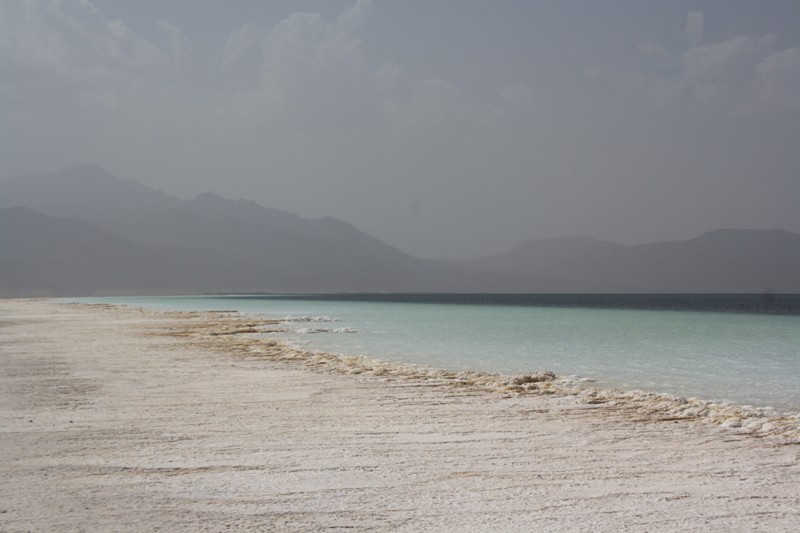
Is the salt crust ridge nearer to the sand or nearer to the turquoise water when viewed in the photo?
the sand

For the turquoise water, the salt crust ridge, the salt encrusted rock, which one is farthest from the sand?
the turquoise water

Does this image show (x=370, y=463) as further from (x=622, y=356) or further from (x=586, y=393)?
(x=622, y=356)

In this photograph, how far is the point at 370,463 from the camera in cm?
636

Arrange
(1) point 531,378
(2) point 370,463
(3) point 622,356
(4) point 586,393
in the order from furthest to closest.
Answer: (3) point 622,356 → (1) point 531,378 → (4) point 586,393 → (2) point 370,463

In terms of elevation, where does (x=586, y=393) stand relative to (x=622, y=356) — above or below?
above

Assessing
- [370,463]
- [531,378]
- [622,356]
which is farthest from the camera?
[622,356]

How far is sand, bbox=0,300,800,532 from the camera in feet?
15.9

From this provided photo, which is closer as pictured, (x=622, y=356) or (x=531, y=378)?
(x=531, y=378)

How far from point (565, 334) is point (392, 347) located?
1156 cm

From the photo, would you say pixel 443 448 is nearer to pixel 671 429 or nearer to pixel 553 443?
pixel 553 443

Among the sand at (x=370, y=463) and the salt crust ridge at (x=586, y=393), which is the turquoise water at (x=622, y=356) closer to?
the salt crust ridge at (x=586, y=393)

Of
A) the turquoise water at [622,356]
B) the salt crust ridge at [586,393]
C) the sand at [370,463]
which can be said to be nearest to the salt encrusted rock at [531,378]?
→ the salt crust ridge at [586,393]

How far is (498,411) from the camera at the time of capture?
370 inches

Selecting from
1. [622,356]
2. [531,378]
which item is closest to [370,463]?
[531,378]
